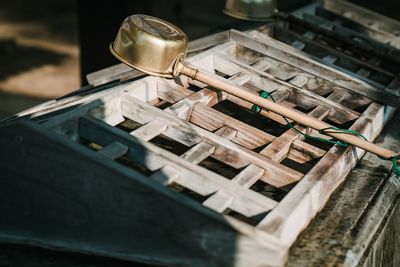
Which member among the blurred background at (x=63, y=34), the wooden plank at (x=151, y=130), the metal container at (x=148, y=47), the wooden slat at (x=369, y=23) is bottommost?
the blurred background at (x=63, y=34)

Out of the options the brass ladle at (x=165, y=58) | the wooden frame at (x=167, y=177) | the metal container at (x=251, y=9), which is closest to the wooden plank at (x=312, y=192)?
the wooden frame at (x=167, y=177)

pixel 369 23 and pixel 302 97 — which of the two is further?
pixel 369 23

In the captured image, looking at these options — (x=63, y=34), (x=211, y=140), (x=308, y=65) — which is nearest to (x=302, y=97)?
(x=308, y=65)

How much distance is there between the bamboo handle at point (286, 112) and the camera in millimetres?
2646

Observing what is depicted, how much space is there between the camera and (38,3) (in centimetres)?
1205

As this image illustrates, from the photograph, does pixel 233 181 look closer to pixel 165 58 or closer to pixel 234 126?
pixel 234 126

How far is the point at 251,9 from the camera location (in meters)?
4.19

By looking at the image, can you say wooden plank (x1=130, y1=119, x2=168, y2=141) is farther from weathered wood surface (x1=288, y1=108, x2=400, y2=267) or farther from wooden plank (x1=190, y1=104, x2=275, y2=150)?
weathered wood surface (x1=288, y1=108, x2=400, y2=267)

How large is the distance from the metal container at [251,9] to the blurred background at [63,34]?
0.87 ft

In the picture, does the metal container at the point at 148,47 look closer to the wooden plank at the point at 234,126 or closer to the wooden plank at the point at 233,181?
the wooden plank at the point at 234,126

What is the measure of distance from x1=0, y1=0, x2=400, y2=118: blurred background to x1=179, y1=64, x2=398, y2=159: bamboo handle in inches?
72.0

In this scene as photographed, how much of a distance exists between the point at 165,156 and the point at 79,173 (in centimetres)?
35

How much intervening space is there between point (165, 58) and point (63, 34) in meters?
7.88

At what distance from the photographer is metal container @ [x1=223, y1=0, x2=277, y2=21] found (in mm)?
4195
